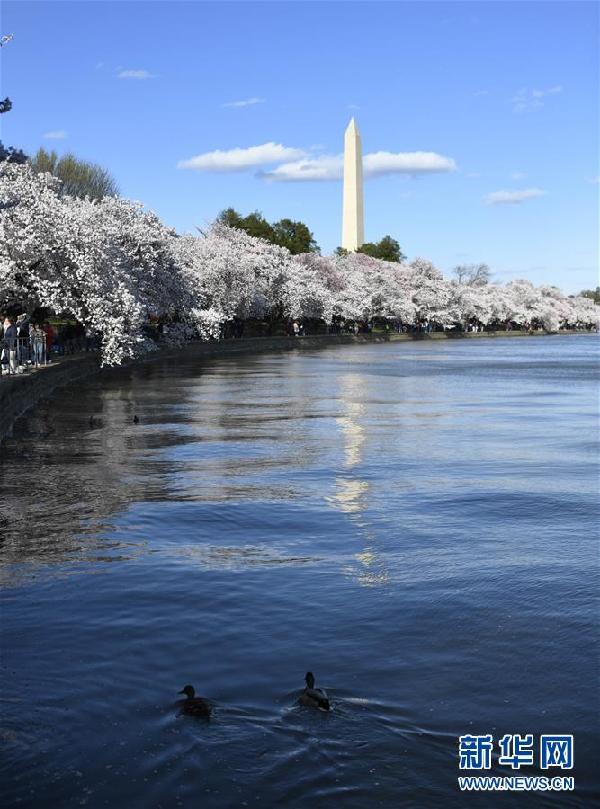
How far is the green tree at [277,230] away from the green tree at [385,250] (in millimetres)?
18097

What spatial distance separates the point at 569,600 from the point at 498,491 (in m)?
7.41

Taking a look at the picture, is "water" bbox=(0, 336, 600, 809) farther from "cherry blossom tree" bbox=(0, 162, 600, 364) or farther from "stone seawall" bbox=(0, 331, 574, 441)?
"cherry blossom tree" bbox=(0, 162, 600, 364)

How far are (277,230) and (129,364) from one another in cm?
8873

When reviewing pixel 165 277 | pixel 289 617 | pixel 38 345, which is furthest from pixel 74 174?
pixel 289 617

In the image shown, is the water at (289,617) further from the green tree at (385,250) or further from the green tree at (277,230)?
the green tree at (385,250)

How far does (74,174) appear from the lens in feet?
339

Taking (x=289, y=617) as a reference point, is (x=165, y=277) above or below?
above

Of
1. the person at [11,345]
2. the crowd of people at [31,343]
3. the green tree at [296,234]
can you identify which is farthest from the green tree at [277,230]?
the person at [11,345]

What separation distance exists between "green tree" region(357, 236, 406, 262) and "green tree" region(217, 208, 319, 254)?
59.4 ft

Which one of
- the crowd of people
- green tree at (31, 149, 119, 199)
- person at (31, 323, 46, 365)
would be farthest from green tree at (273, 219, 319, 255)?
person at (31, 323, 46, 365)

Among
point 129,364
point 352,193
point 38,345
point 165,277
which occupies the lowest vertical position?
point 129,364

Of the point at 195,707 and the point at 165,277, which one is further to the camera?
the point at 165,277

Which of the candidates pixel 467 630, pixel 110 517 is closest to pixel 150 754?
pixel 467 630

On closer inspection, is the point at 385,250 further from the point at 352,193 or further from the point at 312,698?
the point at 312,698
